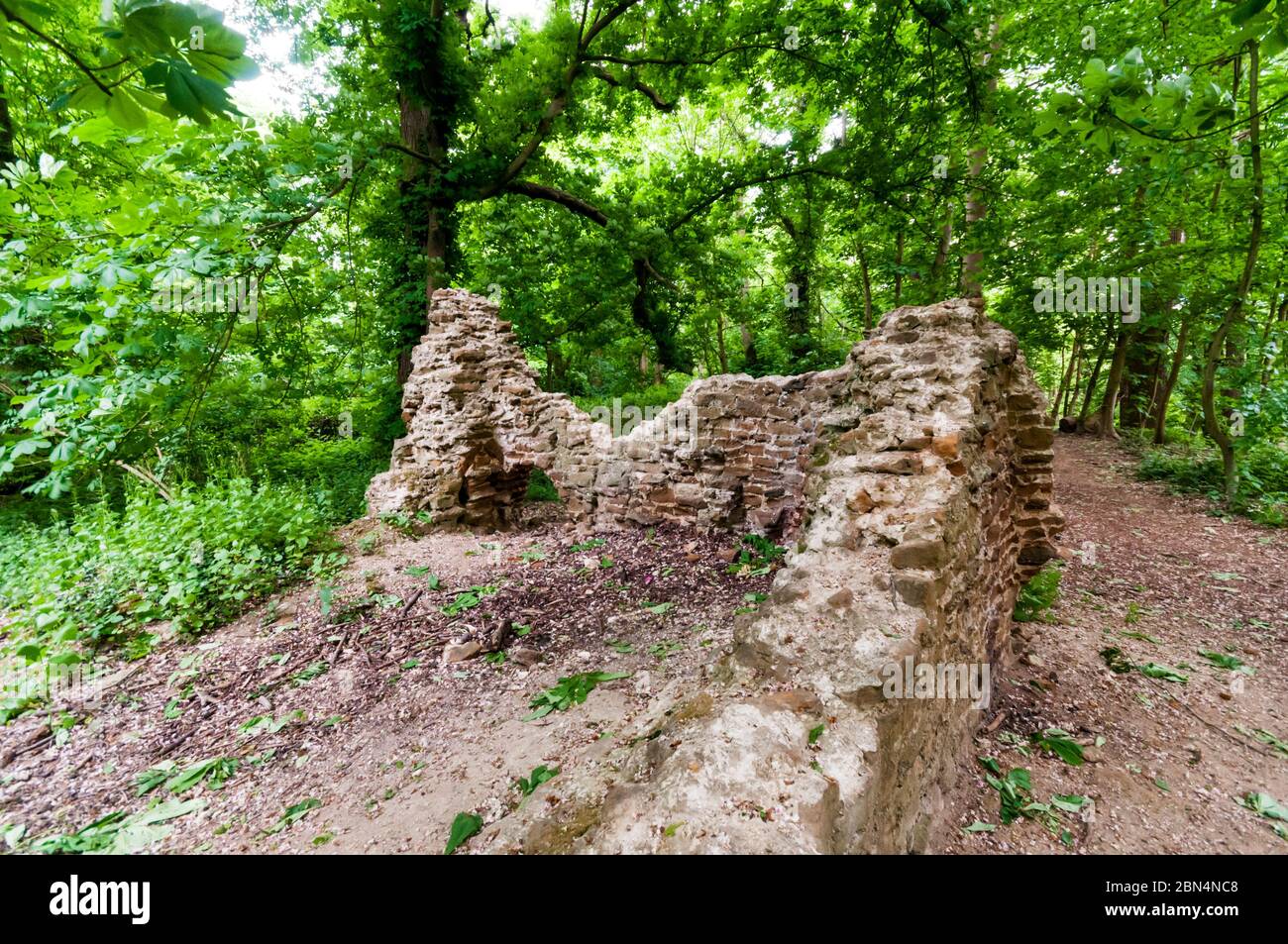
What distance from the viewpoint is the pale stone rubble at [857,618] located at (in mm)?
1737

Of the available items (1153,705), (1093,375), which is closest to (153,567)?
(1153,705)

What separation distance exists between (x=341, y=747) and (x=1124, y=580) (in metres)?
7.91

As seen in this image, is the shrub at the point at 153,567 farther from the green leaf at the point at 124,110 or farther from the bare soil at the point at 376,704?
the green leaf at the point at 124,110

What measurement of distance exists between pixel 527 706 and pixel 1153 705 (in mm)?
4565

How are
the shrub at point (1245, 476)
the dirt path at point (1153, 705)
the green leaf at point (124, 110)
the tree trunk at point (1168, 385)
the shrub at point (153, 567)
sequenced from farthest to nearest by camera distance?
the tree trunk at point (1168, 385) < the shrub at point (1245, 476) < the shrub at point (153, 567) < the dirt path at point (1153, 705) < the green leaf at point (124, 110)

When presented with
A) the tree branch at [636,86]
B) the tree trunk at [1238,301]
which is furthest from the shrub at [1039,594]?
the tree branch at [636,86]

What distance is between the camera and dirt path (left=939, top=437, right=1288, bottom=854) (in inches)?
108

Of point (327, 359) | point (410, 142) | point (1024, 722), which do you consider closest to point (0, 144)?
point (327, 359)

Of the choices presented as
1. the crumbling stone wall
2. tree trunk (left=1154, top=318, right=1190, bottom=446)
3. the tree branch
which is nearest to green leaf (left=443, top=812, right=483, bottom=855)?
the crumbling stone wall

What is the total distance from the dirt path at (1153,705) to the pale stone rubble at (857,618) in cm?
39

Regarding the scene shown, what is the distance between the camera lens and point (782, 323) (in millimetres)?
14477

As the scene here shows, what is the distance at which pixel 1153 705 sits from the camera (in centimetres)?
370

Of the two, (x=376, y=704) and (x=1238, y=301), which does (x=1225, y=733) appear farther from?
(x=1238, y=301)

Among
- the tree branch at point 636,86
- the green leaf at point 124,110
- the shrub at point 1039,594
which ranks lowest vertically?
the shrub at point 1039,594
